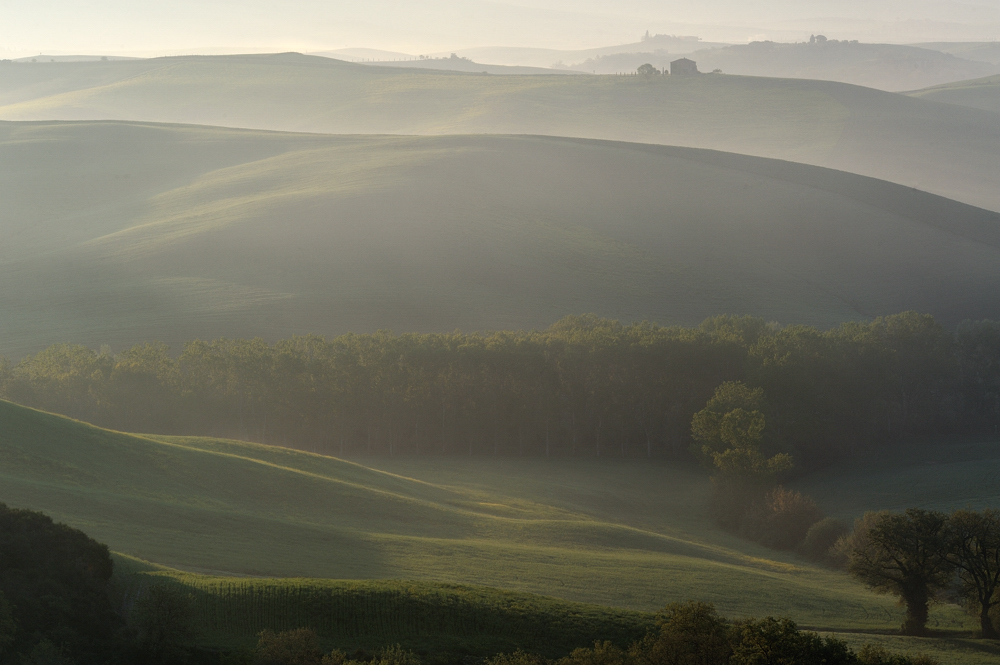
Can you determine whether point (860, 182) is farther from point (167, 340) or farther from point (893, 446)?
point (167, 340)

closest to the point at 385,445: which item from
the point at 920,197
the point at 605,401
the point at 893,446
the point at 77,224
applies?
the point at 605,401

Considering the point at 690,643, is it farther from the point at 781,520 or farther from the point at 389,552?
the point at 781,520

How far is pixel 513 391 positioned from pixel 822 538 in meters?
25.3

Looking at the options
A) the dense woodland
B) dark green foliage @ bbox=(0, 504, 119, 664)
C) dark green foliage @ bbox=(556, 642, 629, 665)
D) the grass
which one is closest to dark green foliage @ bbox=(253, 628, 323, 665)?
the grass

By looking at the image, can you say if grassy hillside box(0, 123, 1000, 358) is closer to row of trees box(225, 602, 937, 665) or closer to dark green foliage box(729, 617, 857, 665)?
row of trees box(225, 602, 937, 665)

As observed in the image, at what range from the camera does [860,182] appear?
124125 millimetres

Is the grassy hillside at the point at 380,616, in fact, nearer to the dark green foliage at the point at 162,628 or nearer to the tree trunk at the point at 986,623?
the dark green foliage at the point at 162,628

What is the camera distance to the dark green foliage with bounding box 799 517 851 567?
42.3 m

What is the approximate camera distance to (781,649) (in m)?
19.1

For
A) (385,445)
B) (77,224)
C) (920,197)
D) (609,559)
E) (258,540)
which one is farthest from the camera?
(920,197)

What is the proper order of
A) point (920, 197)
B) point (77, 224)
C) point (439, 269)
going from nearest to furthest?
point (439, 269)
point (77, 224)
point (920, 197)

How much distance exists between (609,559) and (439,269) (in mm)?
58198

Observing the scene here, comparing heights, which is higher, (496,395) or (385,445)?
(496,395)

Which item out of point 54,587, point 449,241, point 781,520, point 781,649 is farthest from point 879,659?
point 449,241
